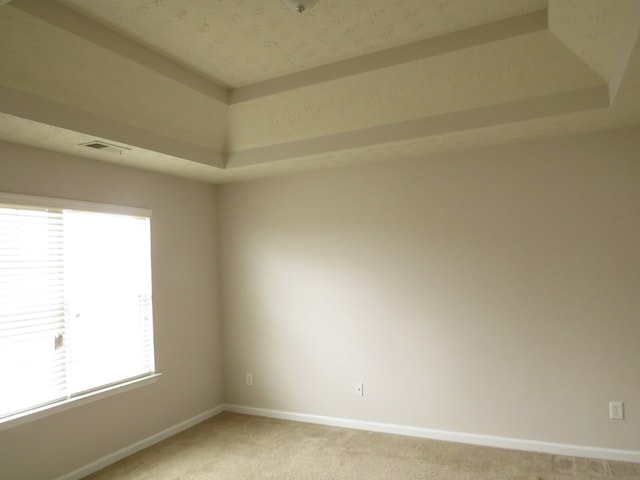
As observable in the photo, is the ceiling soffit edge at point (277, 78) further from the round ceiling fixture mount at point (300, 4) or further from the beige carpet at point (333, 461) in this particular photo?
the beige carpet at point (333, 461)

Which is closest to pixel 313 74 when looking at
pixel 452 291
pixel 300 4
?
pixel 300 4

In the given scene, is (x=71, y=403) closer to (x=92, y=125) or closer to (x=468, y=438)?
(x=92, y=125)

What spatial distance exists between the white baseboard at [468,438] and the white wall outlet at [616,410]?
23cm

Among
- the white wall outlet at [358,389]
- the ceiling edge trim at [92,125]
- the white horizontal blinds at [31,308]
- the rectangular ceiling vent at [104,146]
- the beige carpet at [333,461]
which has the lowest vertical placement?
the beige carpet at [333,461]

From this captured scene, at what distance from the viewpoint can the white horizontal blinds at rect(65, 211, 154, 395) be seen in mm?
3406

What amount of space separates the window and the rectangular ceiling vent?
47cm

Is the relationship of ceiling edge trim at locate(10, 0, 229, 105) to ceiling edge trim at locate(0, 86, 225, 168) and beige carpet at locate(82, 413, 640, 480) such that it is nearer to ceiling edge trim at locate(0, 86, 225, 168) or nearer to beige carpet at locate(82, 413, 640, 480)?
ceiling edge trim at locate(0, 86, 225, 168)

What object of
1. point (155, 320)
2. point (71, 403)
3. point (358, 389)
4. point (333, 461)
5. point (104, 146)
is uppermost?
point (104, 146)

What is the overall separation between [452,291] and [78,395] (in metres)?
3.00

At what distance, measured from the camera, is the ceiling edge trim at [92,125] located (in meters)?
2.55

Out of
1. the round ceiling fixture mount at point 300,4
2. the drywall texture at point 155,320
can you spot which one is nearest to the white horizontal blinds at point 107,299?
the drywall texture at point 155,320

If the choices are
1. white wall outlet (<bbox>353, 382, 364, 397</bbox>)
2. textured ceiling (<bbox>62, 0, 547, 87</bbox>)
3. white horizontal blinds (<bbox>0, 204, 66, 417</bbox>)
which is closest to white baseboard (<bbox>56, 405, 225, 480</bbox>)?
white horizontal blinds (<bbox>0, 204, 66, 417</bbox>)

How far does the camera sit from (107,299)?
3672mm

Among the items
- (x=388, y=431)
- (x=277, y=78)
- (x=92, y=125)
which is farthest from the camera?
(x=388, y=431)
